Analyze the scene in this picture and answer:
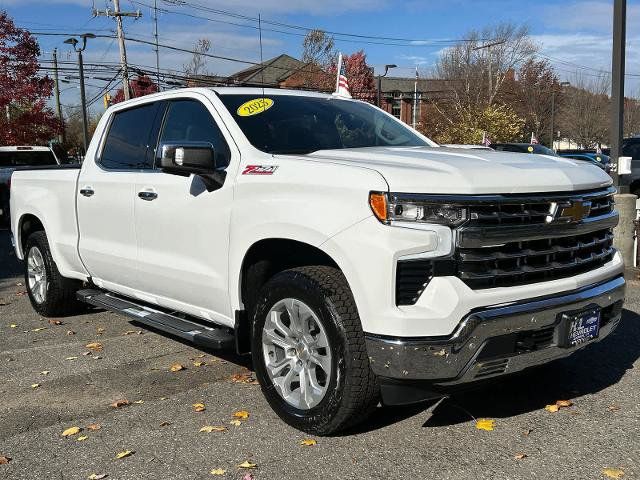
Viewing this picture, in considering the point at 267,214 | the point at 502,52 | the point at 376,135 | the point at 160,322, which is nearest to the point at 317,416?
the point at 267,214

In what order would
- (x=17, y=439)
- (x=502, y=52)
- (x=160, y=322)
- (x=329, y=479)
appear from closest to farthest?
1. (x=329, y=479)
2. (x=17, y=439)
3. (x=160, y=322)
4. (x=502, y=52)

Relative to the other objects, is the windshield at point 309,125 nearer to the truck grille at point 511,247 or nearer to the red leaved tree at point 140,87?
the truck grille at point 511,247

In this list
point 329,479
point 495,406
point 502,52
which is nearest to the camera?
point 329,479

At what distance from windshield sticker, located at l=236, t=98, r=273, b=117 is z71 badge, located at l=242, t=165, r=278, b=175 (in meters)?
0.59

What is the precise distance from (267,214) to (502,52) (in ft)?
148

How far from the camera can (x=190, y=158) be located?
3787mm

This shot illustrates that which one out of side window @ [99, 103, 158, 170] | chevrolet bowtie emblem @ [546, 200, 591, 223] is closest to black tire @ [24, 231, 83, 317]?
side window @ [99, 103, 158, 170]

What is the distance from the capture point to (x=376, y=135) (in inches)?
187

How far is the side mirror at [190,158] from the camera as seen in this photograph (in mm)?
3781

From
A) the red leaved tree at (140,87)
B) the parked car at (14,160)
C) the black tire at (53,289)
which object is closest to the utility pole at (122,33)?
the red leaved tree at (140,87)

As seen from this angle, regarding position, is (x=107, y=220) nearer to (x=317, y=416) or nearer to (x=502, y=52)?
(x=317, y=416)

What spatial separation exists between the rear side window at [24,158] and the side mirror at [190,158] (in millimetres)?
13610

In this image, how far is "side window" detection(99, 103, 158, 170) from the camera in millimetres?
5000

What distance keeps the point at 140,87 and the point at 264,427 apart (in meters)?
34.9
